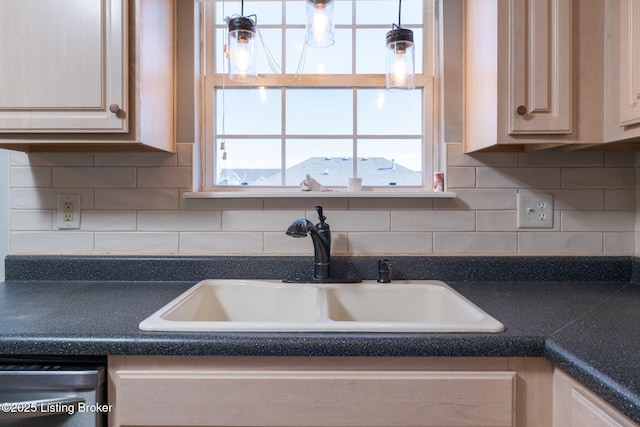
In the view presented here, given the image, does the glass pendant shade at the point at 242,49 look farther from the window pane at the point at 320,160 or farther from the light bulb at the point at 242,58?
the window pane at the point at 320,160

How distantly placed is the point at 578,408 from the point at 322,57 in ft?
4.60

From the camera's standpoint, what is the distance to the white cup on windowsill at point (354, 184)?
146 centimetres

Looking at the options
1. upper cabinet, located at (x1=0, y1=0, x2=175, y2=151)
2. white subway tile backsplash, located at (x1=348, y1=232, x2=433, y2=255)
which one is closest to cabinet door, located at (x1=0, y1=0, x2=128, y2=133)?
upper cabinet, located at (x1=0, y1=0, x2=175, y2=151)

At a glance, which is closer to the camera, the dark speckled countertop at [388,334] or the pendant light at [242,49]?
the dark speckled countertop at [388,334]

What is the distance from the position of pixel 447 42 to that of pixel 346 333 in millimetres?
1174

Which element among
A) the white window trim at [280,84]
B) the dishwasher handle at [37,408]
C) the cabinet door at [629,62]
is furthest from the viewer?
the white window trim at [280,84]

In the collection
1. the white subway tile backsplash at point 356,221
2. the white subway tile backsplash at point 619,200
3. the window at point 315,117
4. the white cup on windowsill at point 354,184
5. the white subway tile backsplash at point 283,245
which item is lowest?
the white subway tile backsplash at point 283,245

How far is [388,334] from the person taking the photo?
844mm

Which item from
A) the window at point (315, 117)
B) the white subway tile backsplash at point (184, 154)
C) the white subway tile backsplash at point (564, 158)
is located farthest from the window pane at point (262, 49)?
the white subway tile backsplash at point (564, 158)

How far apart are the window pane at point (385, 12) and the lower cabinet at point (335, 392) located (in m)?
1.34

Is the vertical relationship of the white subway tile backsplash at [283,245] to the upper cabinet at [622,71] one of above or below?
below

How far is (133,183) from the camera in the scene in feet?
4.72

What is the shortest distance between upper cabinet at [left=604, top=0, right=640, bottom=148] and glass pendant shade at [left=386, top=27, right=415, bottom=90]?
0.58m

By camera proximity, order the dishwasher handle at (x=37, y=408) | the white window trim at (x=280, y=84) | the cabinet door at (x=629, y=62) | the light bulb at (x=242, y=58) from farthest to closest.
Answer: the white window trim at (x=280, y=84) < the light bulb at (x=242, y=58) < the cabinet door at (x=629, y=62) < the dishwasher handle at (x=37, y=408)
